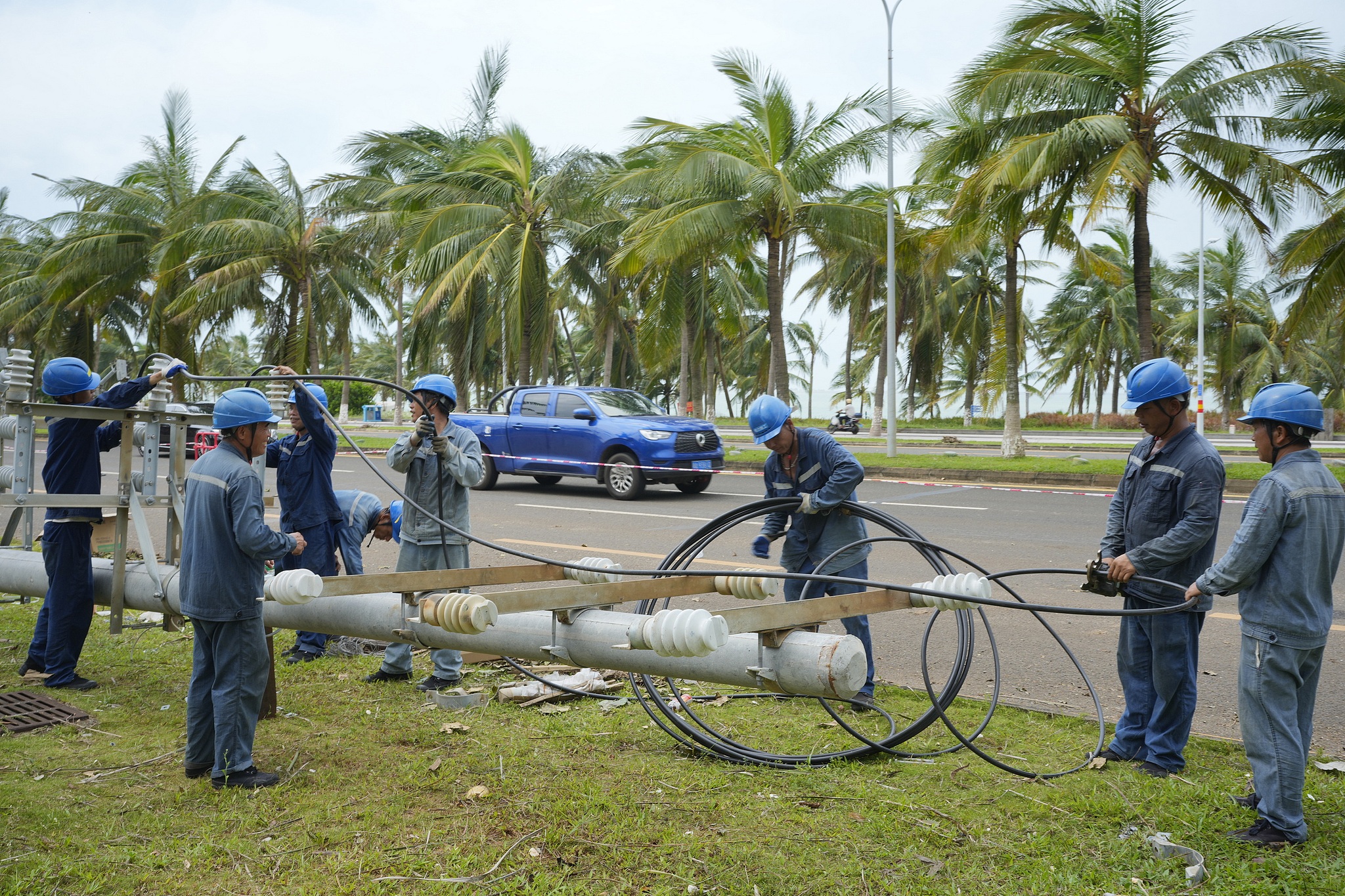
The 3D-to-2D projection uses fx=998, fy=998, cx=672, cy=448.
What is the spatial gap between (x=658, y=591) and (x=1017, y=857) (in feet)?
5.11

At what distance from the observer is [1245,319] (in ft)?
144

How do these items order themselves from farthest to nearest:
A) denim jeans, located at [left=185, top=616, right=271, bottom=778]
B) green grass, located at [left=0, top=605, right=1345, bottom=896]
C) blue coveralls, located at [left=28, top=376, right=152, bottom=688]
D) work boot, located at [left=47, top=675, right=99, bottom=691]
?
1. work boot, located at [left=47, top=675, right=99, bottom=691]
2. blue coveralls, located at [left=28, top=376, right=152, bottom=688]
3. denim jeans, located at [left=185, top=616, right=271, bottom=778]
4. green grass, located at [left=0, top=605, right=1345, bottom=896]

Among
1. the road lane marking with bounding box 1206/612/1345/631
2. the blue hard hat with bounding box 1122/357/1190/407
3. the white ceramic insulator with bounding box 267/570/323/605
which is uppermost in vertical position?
the blue hard hat with bounding box 1122/357/1190/407

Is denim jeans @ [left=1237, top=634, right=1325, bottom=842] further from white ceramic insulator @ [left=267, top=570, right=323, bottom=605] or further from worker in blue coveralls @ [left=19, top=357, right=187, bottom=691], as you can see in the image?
worker in blue coveralls @ [left=19, top=357, right=187, bottom=691]

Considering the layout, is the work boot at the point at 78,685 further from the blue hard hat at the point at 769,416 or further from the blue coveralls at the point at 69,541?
the blue hard hat at the point at 769,416

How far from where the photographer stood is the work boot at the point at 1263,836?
135 inches

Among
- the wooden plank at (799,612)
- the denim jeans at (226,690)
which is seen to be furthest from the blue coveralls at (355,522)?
the wooden plank at (799,612)

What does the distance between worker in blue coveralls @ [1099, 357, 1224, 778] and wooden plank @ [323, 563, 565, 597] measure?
256 centimetres

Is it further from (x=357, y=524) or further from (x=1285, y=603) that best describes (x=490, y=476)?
(x=1285, y=603)

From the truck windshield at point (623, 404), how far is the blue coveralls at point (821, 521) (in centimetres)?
1020

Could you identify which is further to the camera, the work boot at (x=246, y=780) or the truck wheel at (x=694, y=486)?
the truck wheel at (x=694, y=486)

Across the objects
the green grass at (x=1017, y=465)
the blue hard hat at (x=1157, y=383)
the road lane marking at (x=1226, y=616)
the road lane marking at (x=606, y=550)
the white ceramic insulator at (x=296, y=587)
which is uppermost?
the blue hard hat at (x=1157, y=383)

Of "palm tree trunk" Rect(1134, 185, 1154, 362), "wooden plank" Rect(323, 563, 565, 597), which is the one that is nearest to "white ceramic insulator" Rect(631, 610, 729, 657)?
"wooden plank" Rect(323, 563, 565, 597)

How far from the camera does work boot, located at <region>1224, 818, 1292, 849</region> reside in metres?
3.42
